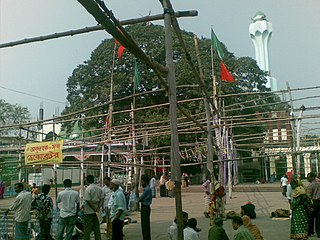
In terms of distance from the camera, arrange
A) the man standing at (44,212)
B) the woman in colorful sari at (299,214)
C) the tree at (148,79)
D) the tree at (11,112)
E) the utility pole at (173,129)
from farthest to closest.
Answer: the tree at (11,112) → the tree at (148,79) → the woman in colorful sari at (299,214) → the man standing at (44,212) → the utility pole at (173,129)

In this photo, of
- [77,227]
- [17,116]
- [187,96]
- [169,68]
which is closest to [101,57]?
[187,96]

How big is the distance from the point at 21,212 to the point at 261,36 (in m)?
56.1

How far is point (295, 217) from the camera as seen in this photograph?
8836 mm

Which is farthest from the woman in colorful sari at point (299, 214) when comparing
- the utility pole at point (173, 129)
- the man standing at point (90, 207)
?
the utility pole at point (173, 129)

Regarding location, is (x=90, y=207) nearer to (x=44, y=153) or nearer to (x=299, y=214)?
(x=44, y=153)

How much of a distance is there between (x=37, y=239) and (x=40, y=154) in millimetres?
1847

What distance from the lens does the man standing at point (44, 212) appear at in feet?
27.7

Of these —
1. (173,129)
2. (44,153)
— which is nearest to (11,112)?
(44,153)

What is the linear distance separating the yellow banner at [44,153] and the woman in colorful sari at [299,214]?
5.38m

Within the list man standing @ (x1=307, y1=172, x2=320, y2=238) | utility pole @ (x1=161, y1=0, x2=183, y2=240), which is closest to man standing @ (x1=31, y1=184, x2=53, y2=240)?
utility pole @ (x1=161, y1=0, x2=183, y2=240)

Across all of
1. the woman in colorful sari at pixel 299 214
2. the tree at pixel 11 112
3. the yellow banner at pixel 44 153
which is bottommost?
the woman in colorful sari at pixel 299 214

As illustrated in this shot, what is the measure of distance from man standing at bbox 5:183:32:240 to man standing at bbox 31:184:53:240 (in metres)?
0.19

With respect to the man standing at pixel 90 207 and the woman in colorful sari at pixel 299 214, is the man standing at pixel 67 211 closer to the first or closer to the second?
the man standing at pixel 90 207

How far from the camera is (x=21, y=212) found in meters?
8.30
